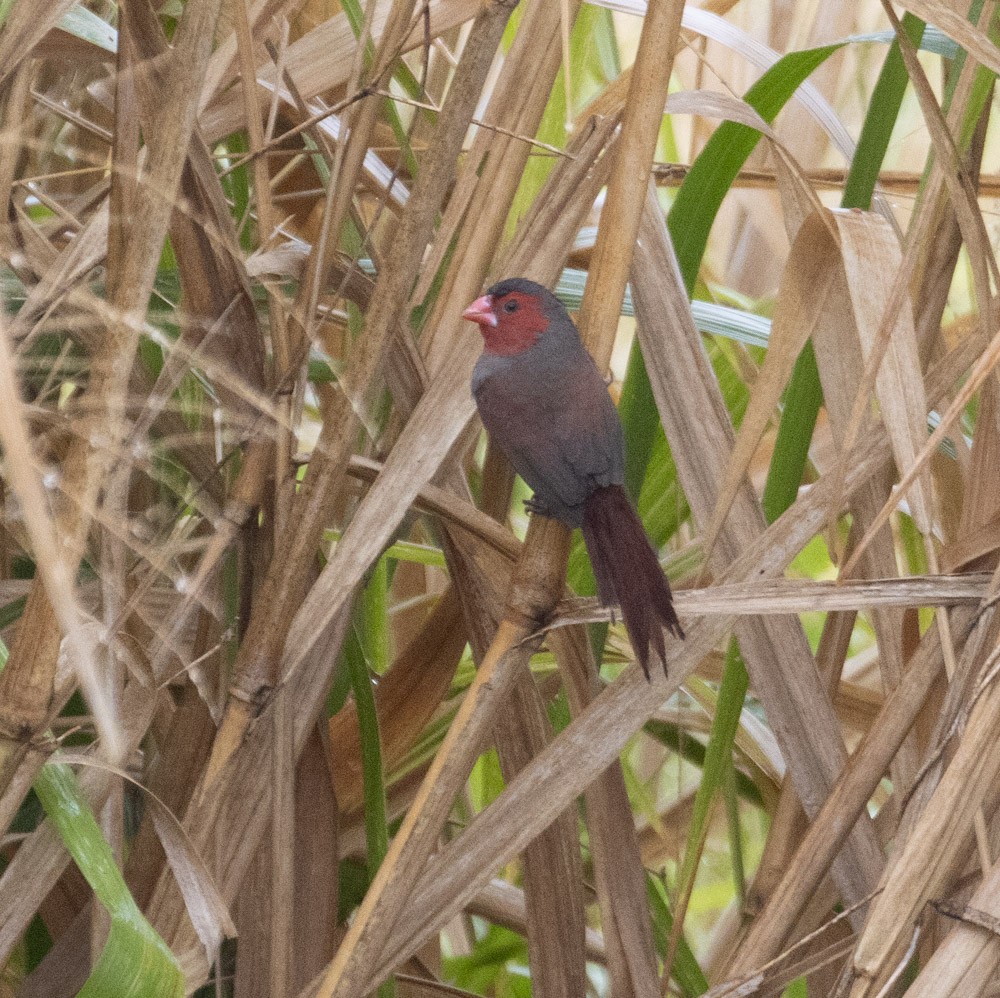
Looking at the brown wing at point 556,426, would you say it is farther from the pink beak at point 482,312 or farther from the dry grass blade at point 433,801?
the dry grass blade at point 433,801

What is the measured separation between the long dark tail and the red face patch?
20 centimetres

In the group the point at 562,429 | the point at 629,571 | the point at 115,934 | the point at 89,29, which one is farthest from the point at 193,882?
the point at 89,29

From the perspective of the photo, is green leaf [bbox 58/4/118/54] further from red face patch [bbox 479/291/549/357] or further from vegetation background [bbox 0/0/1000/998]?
red face patch [bbox 479/291/549/357]

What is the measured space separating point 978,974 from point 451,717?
66 centimetres

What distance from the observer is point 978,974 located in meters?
0.72

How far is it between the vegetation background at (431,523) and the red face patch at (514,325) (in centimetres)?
5

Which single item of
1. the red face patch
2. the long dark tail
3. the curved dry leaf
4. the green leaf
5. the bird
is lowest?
the curved dry leaf

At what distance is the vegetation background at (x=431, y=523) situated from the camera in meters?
0.81

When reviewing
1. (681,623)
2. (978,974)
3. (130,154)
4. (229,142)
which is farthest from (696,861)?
(229,142)

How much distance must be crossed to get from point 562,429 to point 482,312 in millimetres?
138

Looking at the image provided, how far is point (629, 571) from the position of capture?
3.32 feet

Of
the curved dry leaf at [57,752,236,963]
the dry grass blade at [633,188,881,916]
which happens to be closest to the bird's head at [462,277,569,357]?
the dry grass blade at [633,188,881,916]

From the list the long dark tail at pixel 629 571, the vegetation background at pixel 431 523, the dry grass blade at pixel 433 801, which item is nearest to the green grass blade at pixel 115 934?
the vegetation background at pixel 431 523

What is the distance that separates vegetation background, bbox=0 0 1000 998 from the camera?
812 mm
